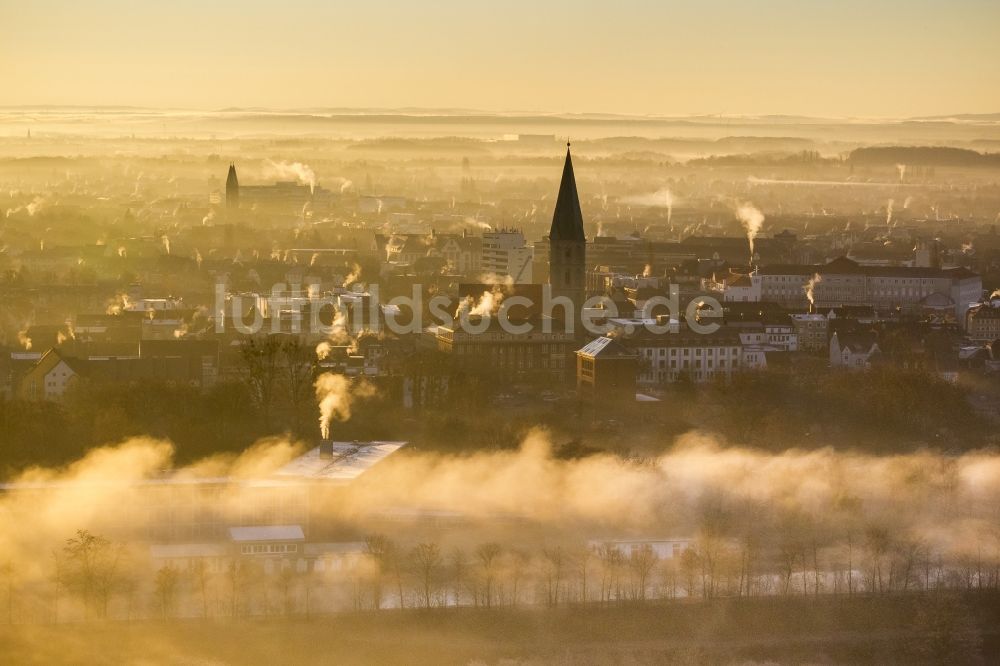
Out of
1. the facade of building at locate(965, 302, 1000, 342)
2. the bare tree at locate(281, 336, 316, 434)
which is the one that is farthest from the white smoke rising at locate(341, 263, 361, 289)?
the bare tree at locate(281, 336, 316, 434)

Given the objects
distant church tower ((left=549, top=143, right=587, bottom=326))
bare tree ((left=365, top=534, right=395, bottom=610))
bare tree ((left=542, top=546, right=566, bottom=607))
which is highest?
distant church tower ((left=549, top=143, right=587, bottom=326))

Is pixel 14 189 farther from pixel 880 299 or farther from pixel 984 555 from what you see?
pixel 984 555

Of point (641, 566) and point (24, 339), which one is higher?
point (24, 339)

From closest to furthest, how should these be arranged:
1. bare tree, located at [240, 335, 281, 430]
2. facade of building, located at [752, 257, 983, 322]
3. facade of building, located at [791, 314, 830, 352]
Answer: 1. bare tree, located at [240, 335, 281, 430]
2. facade of building, located at [791, 314, 830, 352]
3. facade of building, located at [752, 257, 983, 322]

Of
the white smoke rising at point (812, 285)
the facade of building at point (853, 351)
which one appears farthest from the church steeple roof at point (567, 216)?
the white smoke rising at point (812, 285)

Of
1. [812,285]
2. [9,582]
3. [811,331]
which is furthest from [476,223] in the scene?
[9,582]

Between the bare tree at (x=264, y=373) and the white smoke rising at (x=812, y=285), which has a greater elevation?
the bare tree at (x=264, y=373)

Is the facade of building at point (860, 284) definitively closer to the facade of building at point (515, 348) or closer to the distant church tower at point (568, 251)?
the distant church tower at point (568, 251)

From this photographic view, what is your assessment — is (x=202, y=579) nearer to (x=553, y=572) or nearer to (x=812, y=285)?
(x=553, y=572)

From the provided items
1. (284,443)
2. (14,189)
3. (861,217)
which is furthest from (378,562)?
(861,217)

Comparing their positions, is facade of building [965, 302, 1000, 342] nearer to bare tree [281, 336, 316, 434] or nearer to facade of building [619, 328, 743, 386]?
facade of building [619, 328, 743, 386]

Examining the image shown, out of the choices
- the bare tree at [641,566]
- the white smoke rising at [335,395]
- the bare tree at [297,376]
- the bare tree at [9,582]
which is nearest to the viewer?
the bare tree at [9,582]

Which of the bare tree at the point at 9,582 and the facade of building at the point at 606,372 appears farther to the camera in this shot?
the facade of building at the point at 606,372
